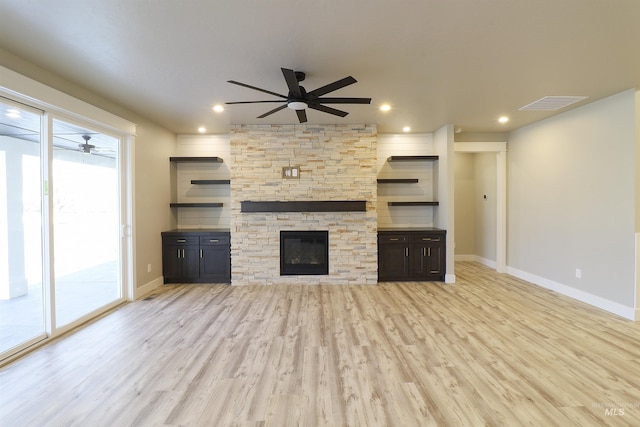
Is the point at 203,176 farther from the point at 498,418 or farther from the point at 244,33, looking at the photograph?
the point at 498,418

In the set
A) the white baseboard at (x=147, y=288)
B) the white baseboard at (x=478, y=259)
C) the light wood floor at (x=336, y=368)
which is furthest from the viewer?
the white baseboard at (x=478, y=259)

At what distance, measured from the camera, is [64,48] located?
2.48 m

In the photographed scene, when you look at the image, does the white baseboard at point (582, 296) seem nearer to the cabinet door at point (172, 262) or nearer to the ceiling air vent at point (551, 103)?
the ceiling air vent at point (551, 103)

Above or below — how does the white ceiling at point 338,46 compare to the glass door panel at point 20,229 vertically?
above

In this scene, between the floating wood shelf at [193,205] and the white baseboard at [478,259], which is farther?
the white baseboard at [478,259]

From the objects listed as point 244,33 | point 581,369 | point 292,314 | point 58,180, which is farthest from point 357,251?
point 58,180

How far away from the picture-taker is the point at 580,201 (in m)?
4.07

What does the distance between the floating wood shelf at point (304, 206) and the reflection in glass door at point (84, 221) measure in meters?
1.93

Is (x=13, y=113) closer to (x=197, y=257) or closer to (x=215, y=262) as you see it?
(x=197, y=257)

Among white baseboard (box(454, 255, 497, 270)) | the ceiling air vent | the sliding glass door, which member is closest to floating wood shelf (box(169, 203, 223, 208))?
the sliding glass door

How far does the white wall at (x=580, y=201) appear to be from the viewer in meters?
3.52

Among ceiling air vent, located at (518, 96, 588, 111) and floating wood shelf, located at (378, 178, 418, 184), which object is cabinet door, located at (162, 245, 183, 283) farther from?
ceiling air vent, located at (518, 96, 588, 111)

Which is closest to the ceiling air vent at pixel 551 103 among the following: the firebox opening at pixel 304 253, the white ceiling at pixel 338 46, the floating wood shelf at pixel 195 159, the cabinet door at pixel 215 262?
the white ceiling at pixel 338 46

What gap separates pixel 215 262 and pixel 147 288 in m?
1.09
